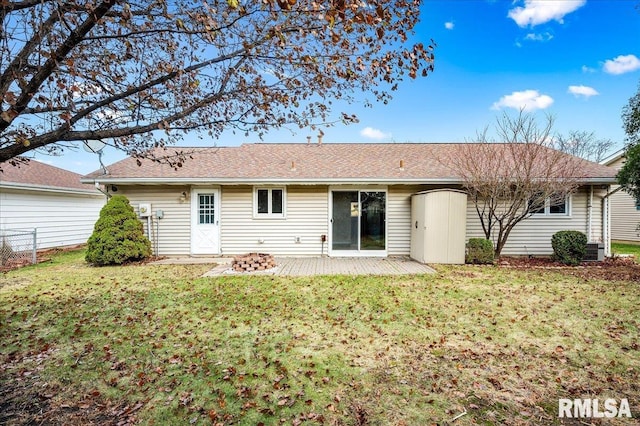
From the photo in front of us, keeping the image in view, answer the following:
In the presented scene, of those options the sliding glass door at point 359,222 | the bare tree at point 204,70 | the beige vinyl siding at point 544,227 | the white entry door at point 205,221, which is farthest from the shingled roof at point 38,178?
the beige vinyl siding at point 544,227

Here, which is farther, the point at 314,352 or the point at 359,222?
the point at 359,222

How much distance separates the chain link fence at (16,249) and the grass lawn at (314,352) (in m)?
3.80

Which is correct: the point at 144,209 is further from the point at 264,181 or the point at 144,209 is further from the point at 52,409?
the point at 52,409

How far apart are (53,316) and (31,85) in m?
3.97

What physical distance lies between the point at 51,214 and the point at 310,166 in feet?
35.9

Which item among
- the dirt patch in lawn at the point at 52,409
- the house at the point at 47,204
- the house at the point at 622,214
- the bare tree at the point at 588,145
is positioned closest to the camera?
the dirt patch in lawn at the point at 52,409

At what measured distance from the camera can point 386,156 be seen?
1214cm

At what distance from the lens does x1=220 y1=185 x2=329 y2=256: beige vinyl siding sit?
10.4m

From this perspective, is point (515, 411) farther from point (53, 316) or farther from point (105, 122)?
point (53, 316)

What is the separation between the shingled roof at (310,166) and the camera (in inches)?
387

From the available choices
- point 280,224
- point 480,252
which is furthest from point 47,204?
point 480,252

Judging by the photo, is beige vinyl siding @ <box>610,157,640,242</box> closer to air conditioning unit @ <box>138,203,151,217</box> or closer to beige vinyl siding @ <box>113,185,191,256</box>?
beige vinyl siding @ <box>113,185,191,256</box>

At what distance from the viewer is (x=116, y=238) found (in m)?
9.12

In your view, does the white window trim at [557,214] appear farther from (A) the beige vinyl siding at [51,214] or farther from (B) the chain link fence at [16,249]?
(A) the beige vinyl siding at [51,214]
